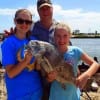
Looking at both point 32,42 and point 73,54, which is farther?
point 73,54

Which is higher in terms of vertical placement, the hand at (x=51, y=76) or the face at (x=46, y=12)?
the face at (x=46, y=12)

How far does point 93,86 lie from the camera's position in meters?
11.1

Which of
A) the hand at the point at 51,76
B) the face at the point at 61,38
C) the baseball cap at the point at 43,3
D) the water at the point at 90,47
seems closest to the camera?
the hand at the point at 51,76

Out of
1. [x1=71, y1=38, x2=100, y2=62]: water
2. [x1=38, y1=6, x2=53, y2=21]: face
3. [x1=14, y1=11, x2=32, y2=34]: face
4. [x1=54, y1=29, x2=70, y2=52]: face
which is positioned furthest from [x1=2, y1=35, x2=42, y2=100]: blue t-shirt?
[x1=71, y1=38, x2=100, y2=62]: water

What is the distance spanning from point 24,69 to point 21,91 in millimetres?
283

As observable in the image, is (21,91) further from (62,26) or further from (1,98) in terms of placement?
(1,98)

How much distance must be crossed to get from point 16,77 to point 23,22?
686mm

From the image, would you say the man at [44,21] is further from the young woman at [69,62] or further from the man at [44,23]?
the young woman at [69,62]

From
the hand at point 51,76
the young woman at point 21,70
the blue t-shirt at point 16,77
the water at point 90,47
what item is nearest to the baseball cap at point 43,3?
the young woman at point 21,70

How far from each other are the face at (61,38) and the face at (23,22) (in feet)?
1.23

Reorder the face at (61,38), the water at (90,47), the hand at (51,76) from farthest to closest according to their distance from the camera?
1. the water at (90,47)
2. the face at (61,38)
3. the hand at (51,76)

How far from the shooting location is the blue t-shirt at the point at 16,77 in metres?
4.60


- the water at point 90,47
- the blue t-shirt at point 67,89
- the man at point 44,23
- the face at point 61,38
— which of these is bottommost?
the water at point 90,47

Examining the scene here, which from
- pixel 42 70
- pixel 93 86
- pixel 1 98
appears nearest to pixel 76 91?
pixel 42 70
